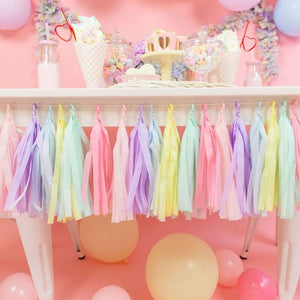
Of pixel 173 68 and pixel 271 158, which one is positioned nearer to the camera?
pixel 271 158

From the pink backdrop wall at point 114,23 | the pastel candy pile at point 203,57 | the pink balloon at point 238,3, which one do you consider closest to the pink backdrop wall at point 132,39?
the pink backdrop wall at point 114,23

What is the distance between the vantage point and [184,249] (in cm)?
109

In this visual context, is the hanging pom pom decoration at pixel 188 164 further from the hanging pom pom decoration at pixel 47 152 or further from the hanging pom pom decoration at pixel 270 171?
the hanging pom pom decoration at pixel 47 152

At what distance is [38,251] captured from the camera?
1104mm

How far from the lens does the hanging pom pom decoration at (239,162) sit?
984mm

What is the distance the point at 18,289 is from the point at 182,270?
56cm

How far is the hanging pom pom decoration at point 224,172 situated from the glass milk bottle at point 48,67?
0.65m

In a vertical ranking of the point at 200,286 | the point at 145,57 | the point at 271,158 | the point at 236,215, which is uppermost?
the point at 145,57

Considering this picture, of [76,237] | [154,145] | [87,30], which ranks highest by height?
[87,30]

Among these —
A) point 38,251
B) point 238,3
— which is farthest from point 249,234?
point 238,3

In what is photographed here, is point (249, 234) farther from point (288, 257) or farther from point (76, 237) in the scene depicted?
point (76, 237)

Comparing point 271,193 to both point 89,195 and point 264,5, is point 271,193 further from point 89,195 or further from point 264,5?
point 264,5

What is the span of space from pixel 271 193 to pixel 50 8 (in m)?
1.36

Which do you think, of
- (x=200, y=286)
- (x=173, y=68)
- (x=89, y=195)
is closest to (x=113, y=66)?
(x=173, y=68)
